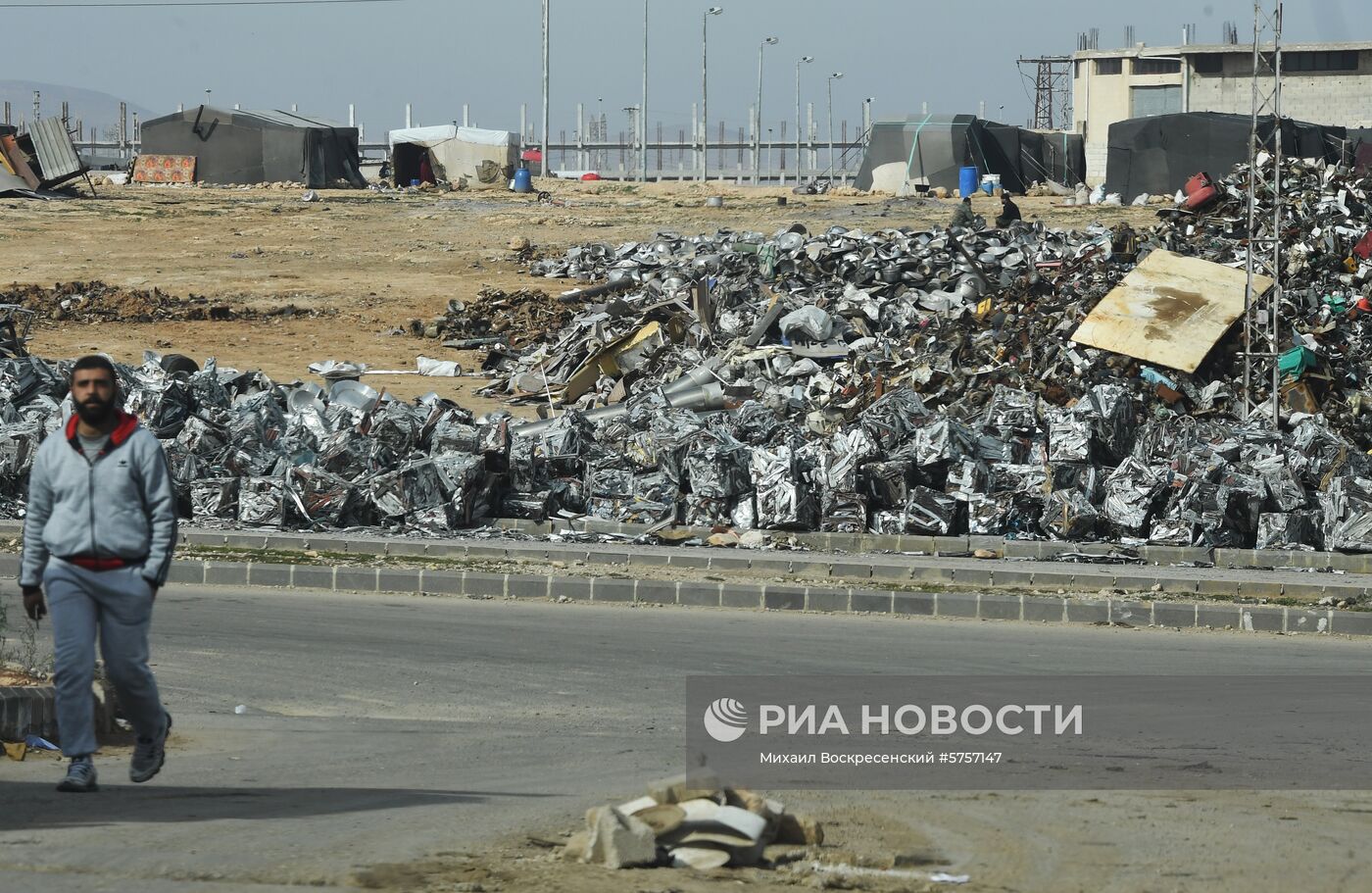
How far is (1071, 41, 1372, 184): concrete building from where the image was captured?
67.8m

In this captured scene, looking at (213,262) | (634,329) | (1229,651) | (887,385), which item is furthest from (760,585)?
(213,262)

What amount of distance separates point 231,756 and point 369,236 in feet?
99.3

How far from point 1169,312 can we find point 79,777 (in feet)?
49.6

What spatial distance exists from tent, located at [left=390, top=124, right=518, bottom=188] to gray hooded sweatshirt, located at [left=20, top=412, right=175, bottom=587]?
150ft

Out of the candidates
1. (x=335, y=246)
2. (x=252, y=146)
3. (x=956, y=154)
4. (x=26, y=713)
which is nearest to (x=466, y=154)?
(x=252, y=146)

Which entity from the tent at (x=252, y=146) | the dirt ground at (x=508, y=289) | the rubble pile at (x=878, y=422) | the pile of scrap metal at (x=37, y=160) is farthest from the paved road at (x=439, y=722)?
the tent at (x=252, y=146)

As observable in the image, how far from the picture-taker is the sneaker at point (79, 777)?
5.97 meters

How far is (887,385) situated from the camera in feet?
61.8

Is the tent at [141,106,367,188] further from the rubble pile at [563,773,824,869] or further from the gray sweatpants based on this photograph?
the rubble pile at [563,773,824,869]

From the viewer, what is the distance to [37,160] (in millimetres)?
41562

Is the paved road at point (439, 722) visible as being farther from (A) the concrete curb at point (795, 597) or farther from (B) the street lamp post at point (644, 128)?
(B) the street lamp post at point (644, 128)

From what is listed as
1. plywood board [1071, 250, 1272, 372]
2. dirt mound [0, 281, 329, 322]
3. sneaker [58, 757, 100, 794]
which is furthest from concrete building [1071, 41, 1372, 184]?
sneaker [58, 757, 100, 794]

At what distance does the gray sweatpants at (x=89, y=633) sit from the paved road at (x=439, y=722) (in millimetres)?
349

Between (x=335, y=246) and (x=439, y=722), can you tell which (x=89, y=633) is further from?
(x=335, y=246)
